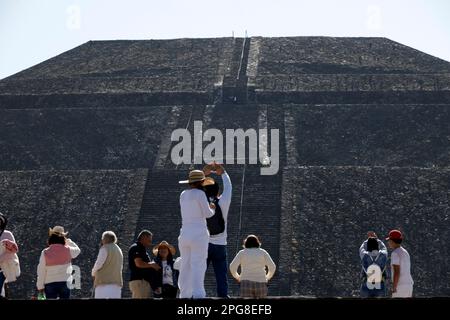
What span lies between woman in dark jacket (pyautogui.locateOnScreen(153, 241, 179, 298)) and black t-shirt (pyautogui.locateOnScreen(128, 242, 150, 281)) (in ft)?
0.80

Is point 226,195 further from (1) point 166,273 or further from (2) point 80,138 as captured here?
(2) point 80,138

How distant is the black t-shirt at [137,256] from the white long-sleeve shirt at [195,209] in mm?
2196

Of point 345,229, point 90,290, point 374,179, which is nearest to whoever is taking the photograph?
point 90,290

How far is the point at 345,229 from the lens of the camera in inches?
1521

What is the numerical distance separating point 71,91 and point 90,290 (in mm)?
25496

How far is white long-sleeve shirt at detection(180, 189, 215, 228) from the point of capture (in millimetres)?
14562

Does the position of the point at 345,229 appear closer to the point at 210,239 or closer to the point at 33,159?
the point at 33,159

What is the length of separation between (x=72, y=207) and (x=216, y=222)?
86.6 feet

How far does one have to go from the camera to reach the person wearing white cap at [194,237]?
1456 centimetres

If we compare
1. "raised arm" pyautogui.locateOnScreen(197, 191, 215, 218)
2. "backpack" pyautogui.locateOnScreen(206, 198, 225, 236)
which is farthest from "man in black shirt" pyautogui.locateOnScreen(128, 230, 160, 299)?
"raised arm" pyautogui.locateOnScreen(197, 191, 215, 218)

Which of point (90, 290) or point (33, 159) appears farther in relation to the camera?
point (33, 159)

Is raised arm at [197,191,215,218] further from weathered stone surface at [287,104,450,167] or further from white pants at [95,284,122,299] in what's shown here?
weathered stone surface at [287,104,450,167]
